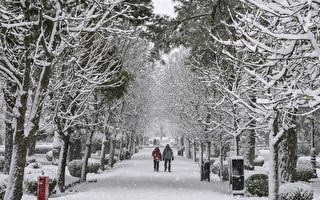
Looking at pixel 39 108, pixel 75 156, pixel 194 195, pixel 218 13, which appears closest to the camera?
pixel 39 108

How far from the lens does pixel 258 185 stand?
43.3ft

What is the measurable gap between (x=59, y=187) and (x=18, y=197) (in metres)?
6.18

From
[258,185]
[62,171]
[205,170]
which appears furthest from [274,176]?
[205,170]

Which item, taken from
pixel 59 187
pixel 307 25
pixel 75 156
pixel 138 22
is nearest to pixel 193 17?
pixel 138 22

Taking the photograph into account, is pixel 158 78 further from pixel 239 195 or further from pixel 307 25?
pixel 307 25

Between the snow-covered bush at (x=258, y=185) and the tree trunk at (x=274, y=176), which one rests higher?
the tree trunk at (x=274, y=176)

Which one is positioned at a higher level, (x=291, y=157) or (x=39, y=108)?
(x=39, y=108)

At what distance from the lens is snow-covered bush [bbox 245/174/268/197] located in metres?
13.1

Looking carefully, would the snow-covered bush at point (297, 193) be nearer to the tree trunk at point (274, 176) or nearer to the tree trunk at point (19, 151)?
the tree trunk at point (274, 176)

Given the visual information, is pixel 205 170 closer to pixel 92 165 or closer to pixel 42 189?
pixel 92 165

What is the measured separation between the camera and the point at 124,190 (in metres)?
13.1

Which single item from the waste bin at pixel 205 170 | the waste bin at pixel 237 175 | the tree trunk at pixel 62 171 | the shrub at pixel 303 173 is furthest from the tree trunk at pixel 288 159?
the tree trunk at pixel 62 171

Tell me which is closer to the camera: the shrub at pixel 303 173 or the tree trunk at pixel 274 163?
the tree trunk at pixel 274 163

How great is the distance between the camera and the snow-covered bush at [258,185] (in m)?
13.1
